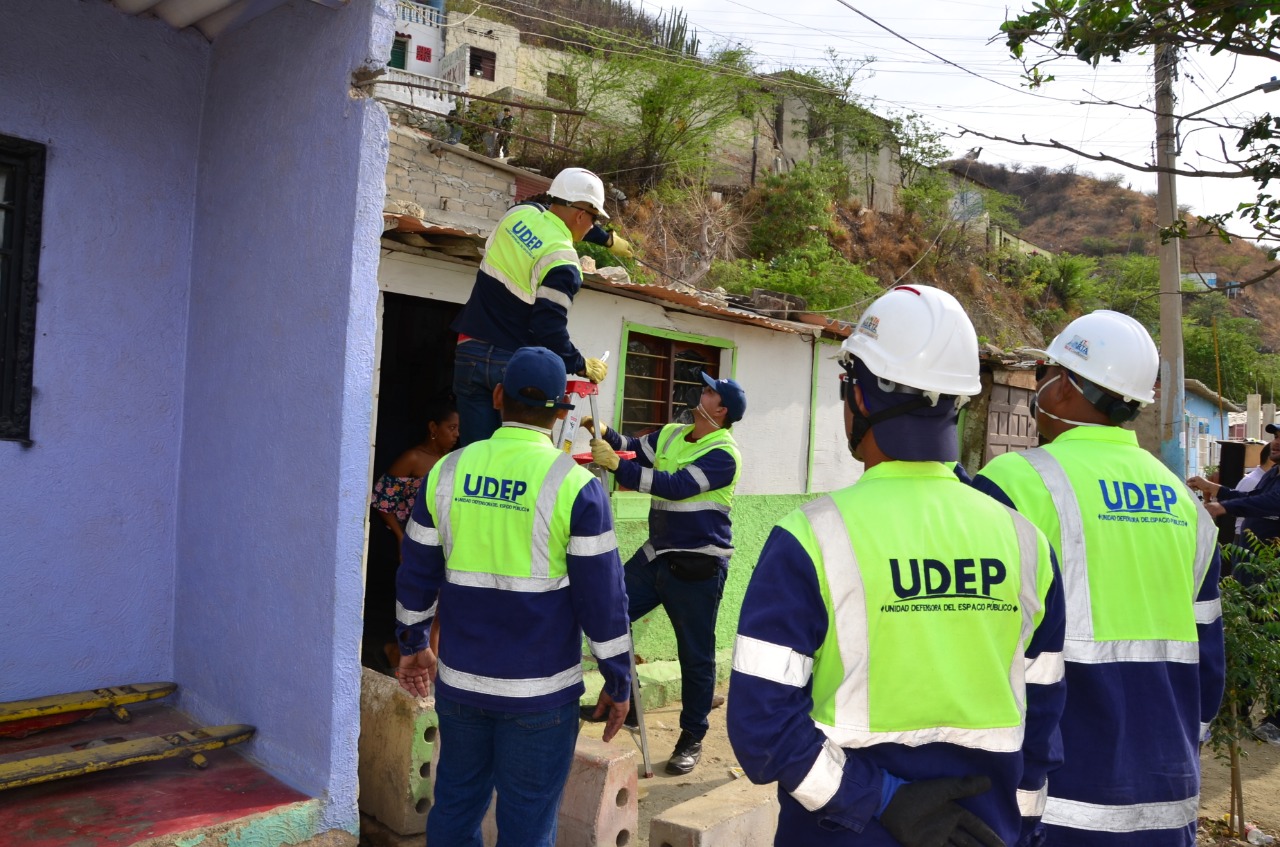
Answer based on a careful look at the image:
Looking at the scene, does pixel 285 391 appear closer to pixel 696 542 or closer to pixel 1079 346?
pixel 696 542

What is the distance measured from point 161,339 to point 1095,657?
3.93 meters

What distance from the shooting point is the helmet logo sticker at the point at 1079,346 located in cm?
272

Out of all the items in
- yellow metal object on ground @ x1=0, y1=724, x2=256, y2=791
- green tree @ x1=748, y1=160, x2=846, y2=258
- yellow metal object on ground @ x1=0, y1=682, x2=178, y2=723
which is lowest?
yellow metal object on ground @ x1=0, y1=724, x2=256, y2=791

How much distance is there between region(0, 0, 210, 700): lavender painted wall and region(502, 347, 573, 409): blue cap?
6.54 feet

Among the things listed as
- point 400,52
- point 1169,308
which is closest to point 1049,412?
point 1169,308

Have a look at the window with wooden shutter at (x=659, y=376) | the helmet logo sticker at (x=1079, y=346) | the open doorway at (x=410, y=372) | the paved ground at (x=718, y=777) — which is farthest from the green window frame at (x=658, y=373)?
the helmet logo sticker at (x=1079, y=346)

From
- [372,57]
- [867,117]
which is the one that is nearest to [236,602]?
[372,57]

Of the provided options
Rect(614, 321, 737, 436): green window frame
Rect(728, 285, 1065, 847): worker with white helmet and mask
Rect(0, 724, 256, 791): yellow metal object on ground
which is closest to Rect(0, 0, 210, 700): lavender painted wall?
Rect(0, 724, 256, 791): yellow metal object on ground

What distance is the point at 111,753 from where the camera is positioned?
3439 mm

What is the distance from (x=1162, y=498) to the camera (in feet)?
8.29

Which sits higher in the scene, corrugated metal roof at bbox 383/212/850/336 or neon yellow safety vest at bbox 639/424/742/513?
corrugated metal roof at bbox 383/212/850/336

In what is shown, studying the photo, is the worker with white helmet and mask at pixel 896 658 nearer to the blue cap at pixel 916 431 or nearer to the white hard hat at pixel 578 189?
the blue cap at pixel 916 431

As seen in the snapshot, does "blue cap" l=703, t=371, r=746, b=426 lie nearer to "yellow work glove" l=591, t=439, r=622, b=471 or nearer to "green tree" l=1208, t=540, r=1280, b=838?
"yellow work glove" l=591, t=439, r=622, b=471

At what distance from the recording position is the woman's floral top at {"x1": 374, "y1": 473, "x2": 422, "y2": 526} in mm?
6000
